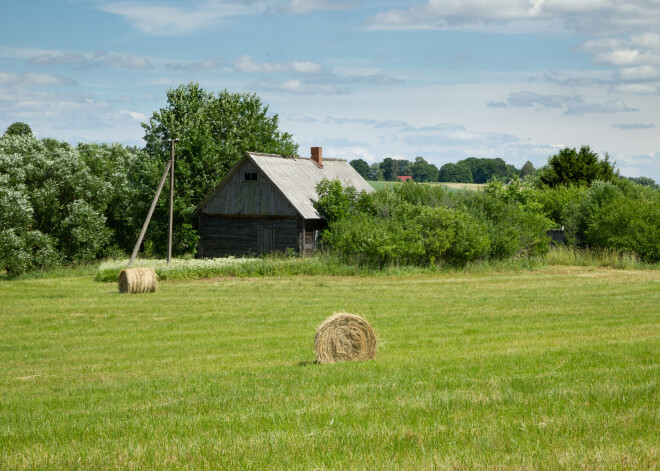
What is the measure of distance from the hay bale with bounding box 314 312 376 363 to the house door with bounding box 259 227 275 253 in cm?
3025

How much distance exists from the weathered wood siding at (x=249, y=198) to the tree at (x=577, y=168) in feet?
92.1

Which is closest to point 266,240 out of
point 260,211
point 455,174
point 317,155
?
point 260,211

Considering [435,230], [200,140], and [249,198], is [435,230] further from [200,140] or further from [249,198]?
[200,140]

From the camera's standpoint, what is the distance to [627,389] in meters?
8.81

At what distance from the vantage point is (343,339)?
13.2 m

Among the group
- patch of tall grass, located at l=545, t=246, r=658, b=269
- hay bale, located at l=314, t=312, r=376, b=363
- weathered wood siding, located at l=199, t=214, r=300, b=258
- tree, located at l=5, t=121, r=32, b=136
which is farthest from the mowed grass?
tree, located at l=5, t=121, r=32, b=136

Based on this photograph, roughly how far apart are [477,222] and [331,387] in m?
28.6

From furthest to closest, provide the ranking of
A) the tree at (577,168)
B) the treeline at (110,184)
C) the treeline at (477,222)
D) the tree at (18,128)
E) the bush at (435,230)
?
the tree at (18,128), the tree at (577,168), the treeline at (110,184), the treeline at (477,222), the bush at (435,230)

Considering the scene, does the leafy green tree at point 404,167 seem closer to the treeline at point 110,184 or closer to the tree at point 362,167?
the tree at point 362,167

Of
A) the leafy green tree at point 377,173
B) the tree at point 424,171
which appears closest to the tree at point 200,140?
the tree at point 424,171

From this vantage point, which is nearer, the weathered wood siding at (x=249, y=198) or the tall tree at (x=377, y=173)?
the weathered wood siding at (x=249, y=198)

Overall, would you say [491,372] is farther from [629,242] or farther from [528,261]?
[629,242]

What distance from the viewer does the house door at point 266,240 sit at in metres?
43.5

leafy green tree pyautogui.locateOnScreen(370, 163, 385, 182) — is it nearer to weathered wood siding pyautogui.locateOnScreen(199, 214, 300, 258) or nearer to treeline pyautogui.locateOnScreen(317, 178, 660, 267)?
treeline pyautogui.locateOnScreen(317, 178, 660, 267)
